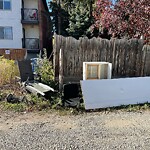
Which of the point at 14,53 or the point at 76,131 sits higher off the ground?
the point at 14,53

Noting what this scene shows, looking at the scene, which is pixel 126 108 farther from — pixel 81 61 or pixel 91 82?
pixel 81 61

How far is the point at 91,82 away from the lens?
6.68 meters

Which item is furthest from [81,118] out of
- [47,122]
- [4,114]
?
[4,114]

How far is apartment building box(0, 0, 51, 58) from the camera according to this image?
20.9 meters

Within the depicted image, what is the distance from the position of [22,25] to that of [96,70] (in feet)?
50.4

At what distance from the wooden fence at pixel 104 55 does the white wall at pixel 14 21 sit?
47.3ft

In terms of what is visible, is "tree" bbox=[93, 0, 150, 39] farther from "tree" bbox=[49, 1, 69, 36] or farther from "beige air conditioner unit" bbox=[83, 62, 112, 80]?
"tree" bbox=[49, 1, 69, 36]

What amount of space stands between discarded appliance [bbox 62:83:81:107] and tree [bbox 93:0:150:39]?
4.25m

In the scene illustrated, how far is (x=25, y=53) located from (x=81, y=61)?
13.1m

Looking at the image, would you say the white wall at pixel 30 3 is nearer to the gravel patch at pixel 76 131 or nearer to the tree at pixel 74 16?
the tree at pixel 74 16

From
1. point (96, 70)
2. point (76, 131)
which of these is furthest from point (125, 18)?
point (76, 131)

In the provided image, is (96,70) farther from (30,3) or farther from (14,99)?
(30,3)

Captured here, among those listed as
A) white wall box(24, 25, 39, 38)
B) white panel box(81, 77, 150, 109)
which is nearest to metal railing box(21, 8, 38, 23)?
white wall box(24, 25, 39, 38)

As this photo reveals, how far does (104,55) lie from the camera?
8.30 m
